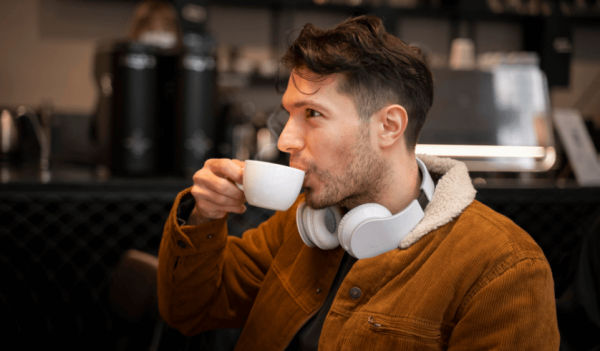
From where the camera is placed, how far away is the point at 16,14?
3.36 m

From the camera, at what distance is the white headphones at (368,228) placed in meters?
0.69

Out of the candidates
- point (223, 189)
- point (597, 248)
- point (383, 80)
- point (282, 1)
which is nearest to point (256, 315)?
point (223, 189)

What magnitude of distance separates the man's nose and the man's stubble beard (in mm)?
43

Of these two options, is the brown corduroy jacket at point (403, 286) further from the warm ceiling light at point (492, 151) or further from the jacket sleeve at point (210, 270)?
the warm ceiling light at point (492, 151)

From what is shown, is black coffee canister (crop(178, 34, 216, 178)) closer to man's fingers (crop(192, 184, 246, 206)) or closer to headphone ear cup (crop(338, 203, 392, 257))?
man's fingers (crop(192, 184, 246, 206))

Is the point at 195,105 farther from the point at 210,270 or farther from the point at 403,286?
the point at 403,286

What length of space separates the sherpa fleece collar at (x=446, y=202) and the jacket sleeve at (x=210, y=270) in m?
0.33

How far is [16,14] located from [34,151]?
224 centimetres

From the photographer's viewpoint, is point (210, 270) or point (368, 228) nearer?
point (368, 228)

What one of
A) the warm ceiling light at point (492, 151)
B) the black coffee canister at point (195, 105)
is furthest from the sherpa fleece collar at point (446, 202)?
the warm ceiling light at point (492, 151)

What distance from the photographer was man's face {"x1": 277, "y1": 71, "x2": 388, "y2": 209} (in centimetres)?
74

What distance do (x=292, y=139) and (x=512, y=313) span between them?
1.37 ft

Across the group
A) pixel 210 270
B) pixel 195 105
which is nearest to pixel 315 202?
pixel 210 270

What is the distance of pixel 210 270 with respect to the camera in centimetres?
87
